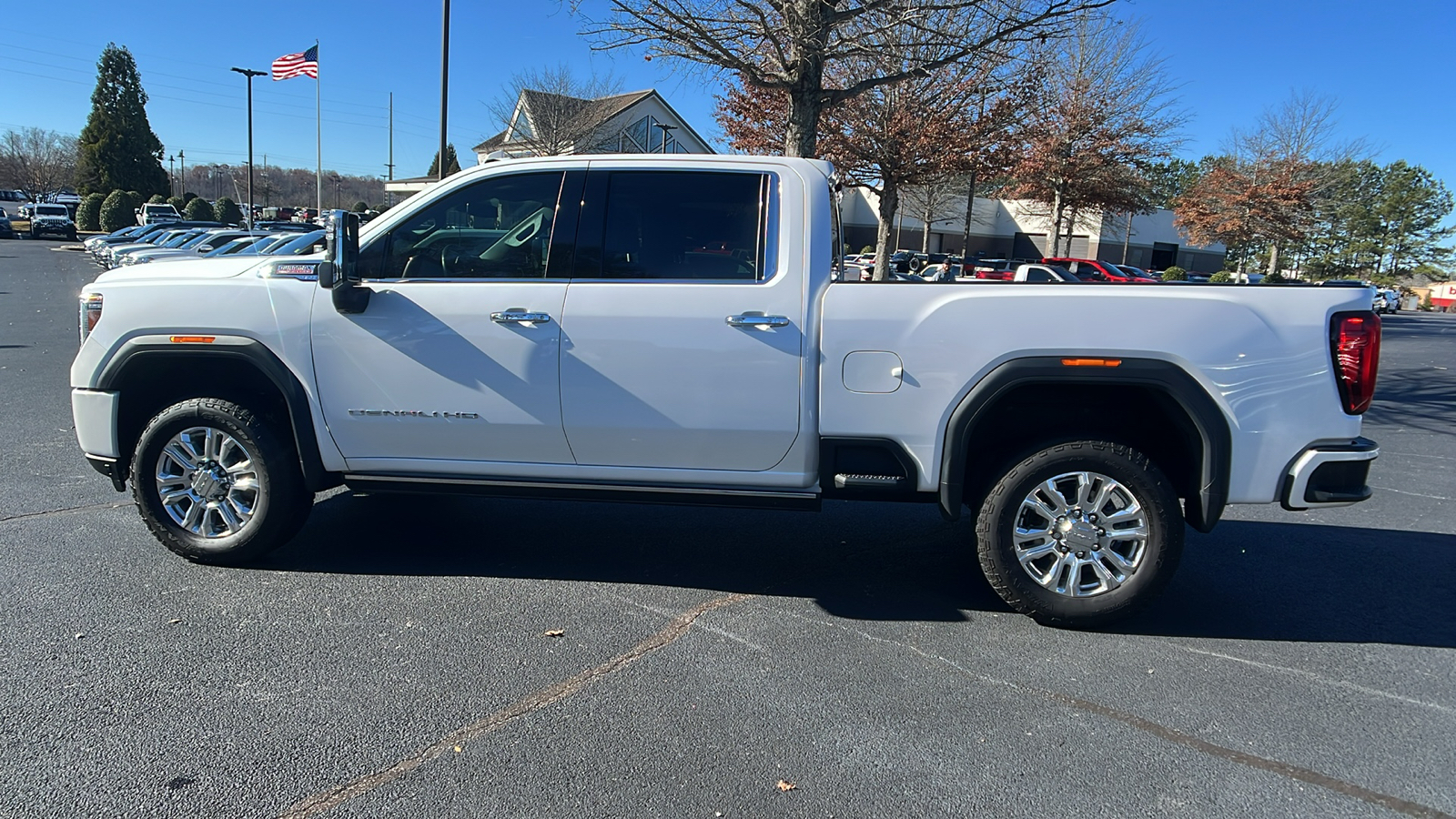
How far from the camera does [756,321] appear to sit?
13.0 ft

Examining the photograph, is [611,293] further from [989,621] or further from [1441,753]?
[1441,753]

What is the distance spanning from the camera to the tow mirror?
158 inches

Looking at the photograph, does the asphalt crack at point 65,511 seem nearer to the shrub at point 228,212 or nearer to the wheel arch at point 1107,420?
the wheel arch at point 1107,420

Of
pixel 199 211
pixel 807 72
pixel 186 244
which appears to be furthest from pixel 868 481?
pixel 199 211

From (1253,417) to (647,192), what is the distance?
2.85 m

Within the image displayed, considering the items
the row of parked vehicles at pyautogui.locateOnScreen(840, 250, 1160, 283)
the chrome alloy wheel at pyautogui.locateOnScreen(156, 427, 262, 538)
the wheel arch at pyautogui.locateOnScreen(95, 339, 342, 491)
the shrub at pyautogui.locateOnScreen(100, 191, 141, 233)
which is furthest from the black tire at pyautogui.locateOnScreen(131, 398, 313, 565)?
the shrub at pyautogui.locateOnScreen(100, 191, 141, 233)

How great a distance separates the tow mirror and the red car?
27.7 meters

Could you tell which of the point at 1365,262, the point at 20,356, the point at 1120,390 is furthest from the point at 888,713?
the point at 1365,262

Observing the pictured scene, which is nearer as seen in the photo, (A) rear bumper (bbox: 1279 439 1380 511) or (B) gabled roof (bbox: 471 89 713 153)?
(A) rear bumper (bbox: 1279 439 1380 511)

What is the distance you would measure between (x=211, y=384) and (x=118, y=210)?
5302 centimetres

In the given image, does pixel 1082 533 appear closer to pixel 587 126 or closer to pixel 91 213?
pixel 587 126

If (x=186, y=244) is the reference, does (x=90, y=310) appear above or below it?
below

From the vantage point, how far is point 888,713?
3293 millimetres

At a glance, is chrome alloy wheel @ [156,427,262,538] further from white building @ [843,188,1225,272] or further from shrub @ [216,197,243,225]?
shrub @ [216,197,243,225]
